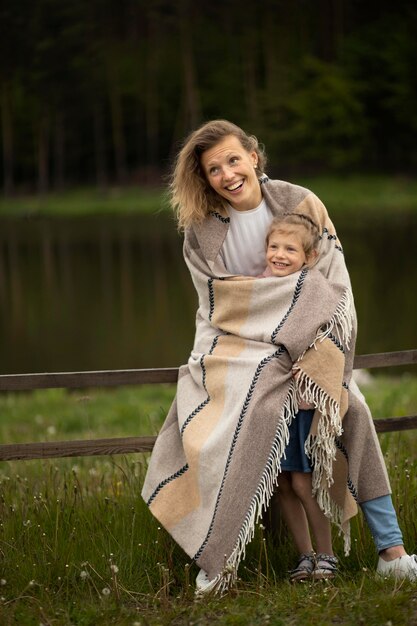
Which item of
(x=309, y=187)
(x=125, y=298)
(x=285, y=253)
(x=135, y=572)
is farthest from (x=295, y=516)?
(x=309, y=187)

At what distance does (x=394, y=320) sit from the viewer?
14.8 m

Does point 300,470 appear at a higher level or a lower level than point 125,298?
higher

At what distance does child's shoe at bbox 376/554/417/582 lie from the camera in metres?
3.70

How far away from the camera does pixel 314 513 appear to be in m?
3.81

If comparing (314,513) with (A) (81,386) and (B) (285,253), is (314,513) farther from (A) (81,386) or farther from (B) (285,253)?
(A) (81,386)

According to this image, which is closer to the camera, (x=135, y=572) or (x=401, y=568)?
(x=401, y=568)

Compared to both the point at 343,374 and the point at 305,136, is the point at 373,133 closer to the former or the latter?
the point at 305,136

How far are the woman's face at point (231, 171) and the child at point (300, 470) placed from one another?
232 millimetres

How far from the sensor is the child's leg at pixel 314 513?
3793mm

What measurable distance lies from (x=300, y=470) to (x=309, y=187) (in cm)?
3849

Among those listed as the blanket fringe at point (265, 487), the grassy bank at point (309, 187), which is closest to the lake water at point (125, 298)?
the grassy bank at point (309, 187)

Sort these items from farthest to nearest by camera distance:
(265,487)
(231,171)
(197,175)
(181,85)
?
(181,85)
(197,175)
(231,171)
(265,487)

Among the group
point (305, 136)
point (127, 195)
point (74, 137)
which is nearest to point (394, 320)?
point (127, 195)

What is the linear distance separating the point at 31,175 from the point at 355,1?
20747 mm
